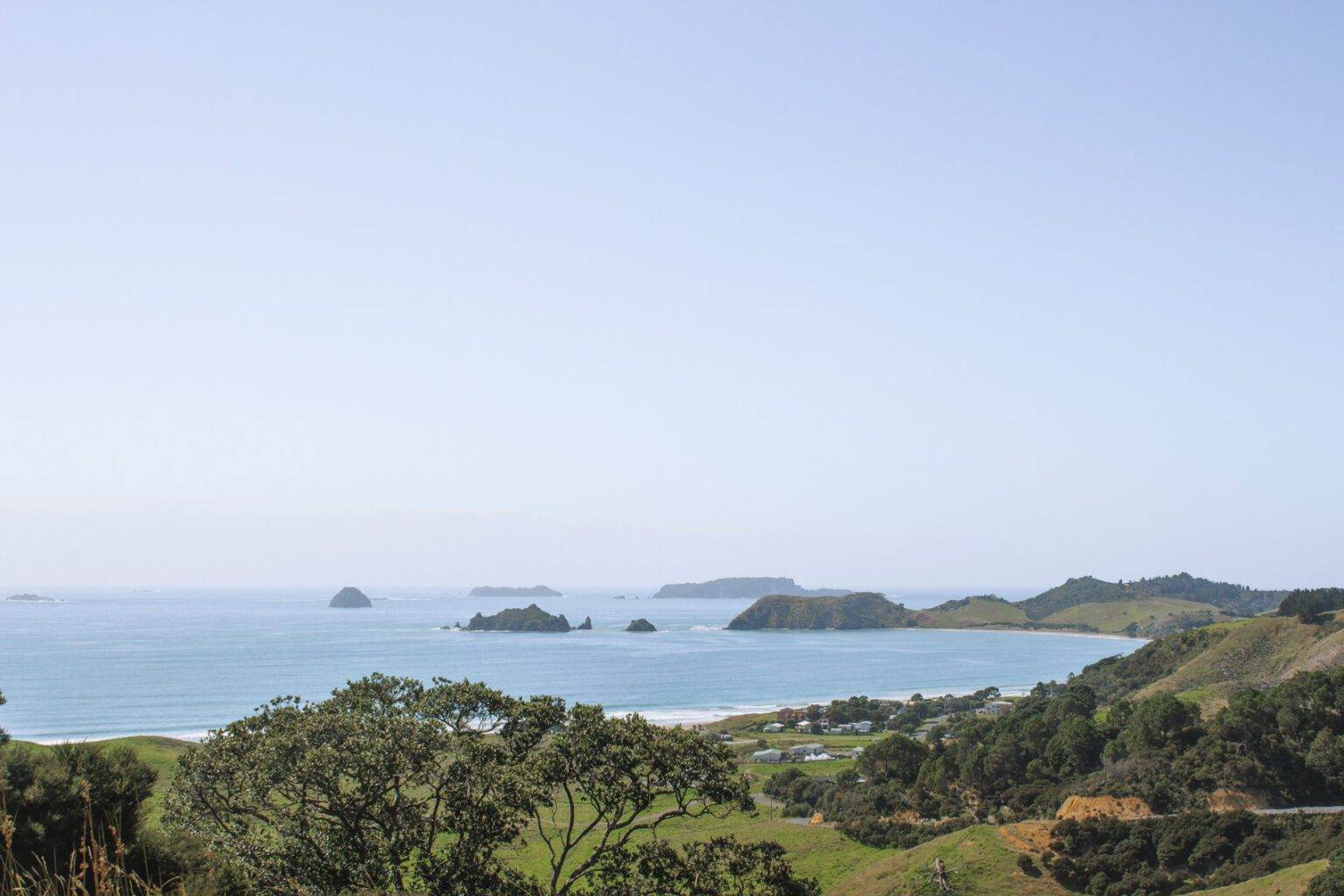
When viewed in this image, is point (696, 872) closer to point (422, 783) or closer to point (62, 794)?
point (422, 783)

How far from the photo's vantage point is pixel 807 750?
2953 inches

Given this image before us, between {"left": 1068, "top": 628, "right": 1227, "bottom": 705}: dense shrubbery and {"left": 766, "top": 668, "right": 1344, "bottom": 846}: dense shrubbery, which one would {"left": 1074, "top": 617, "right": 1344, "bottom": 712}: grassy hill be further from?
{"left": 766, "top": 668, "right": 1344, "bottom": 846}: dense shrubbery

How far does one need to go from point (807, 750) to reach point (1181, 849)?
128 ft

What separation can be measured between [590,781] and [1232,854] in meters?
30.1

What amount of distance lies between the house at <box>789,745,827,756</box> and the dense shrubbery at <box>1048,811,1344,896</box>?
34.8 metres

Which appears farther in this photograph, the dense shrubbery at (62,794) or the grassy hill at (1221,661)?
the grassy hill at (1221,661)

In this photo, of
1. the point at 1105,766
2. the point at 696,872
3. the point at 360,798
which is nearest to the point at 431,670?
the point at 1105,766

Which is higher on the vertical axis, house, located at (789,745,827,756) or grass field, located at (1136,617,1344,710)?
grass field, located at (1136,617,1344,710)

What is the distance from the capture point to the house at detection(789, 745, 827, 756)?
73.6 meters

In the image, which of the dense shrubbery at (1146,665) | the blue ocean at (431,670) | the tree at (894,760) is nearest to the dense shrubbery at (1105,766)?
the tree at (894,760)

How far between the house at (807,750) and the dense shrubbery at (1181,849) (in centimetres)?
3475

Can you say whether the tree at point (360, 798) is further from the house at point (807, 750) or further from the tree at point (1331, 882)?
the house at point (807, 750)

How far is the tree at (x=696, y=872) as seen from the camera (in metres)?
19.5

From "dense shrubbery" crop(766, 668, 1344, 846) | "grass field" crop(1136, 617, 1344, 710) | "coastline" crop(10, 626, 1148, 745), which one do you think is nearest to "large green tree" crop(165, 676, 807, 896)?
"dense shrubbery" crop(766, 668, 1344, 846)
